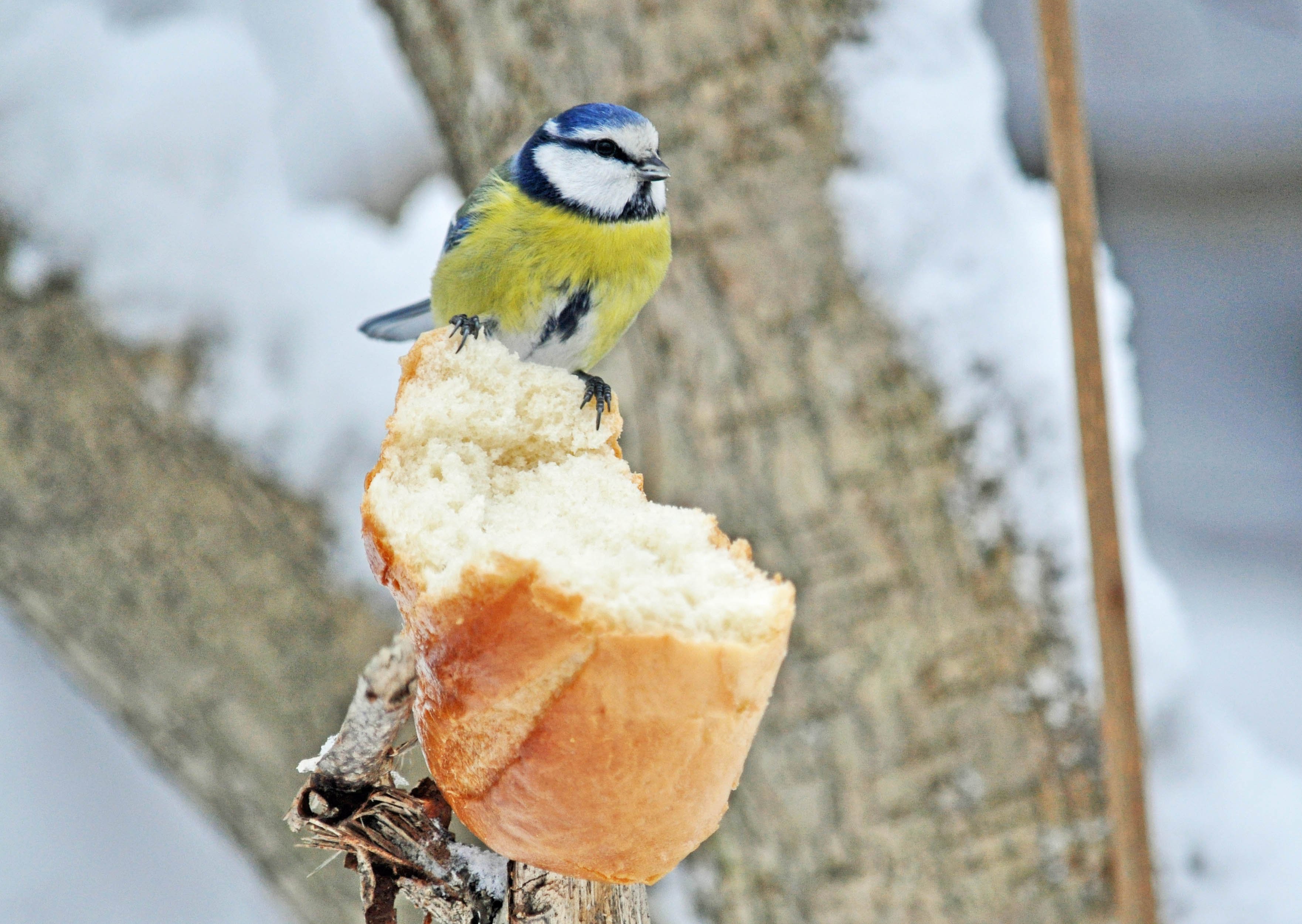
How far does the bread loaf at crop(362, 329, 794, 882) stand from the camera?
0.42 m

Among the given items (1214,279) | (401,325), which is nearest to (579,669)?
(401,325)

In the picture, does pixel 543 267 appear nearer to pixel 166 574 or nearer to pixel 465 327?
pixel 465 327

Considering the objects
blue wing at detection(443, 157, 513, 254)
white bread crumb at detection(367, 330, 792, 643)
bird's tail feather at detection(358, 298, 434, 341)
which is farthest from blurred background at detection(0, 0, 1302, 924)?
white bread crumb at detection(367, 330, 792, 643)

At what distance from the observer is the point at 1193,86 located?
216 cm

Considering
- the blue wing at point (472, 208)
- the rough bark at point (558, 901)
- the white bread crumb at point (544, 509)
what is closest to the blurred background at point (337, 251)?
the blue wing at point (472, 208)

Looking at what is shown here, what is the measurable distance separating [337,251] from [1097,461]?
1.06 m

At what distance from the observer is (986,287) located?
1247 mm

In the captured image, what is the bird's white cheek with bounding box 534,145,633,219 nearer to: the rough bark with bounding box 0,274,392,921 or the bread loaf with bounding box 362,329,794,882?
the bread loaf with bounding box 362,329,794,882

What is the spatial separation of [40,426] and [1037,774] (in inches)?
51.0

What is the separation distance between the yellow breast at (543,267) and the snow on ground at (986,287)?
52 cm

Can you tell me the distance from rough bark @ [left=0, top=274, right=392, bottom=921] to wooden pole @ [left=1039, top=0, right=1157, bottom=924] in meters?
0.93

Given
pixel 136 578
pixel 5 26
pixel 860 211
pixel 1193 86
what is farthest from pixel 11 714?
pixel 1193 86

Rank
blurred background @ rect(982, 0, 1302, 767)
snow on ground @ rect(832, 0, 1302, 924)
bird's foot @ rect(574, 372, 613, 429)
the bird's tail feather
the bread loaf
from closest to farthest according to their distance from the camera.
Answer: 1. the bread loaf
2. bird's foot @ rect(574, 372, 613, 429)
3. the bird's tail feather
4. snow on ground @ rect(832, 0, 1302, 924)
5. blurred background @ rect(982, 0, 1302, 767)

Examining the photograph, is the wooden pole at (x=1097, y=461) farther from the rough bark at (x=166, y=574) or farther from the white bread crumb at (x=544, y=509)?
the rough bark at (x=166, y=574)
